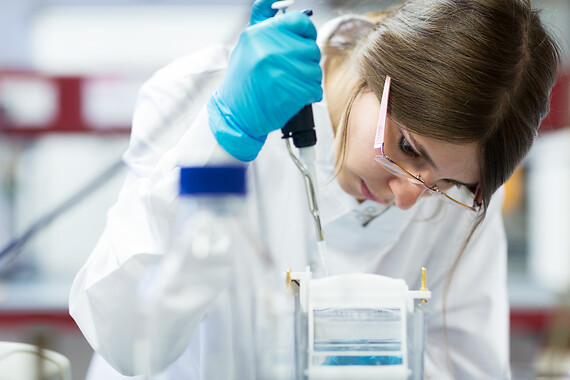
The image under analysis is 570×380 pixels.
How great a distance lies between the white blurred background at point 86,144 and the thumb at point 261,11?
5.41 ft

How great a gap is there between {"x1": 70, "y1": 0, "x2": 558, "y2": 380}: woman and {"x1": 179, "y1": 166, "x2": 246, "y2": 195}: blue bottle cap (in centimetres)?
21

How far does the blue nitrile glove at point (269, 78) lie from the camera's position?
2.77ft

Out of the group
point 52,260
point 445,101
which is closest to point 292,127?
point 445,101

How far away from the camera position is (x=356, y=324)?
2.15 feet

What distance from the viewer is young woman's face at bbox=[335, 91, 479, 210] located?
3.05 feet

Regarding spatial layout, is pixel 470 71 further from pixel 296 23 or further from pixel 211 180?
pixel 211 180

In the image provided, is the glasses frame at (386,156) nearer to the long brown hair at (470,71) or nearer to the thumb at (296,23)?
the long brown hair at (470,71)

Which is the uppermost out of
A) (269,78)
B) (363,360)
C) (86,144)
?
(269,78)

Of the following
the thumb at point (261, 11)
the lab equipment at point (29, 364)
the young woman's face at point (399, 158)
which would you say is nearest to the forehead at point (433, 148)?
the young woman's face at point (399, 158)

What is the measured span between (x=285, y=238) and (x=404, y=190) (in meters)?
0.38

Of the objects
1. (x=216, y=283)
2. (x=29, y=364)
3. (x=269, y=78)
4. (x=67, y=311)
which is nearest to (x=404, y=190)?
(x=269, y=78)

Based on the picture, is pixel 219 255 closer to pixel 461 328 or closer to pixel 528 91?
pixel 528 91

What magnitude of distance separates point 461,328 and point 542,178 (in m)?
2.10

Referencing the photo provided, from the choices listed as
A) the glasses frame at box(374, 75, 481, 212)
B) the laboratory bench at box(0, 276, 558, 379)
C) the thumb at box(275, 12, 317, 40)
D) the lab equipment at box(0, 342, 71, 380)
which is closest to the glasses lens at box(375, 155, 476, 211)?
the glasses frame at box(374, 75, 481, 212)
